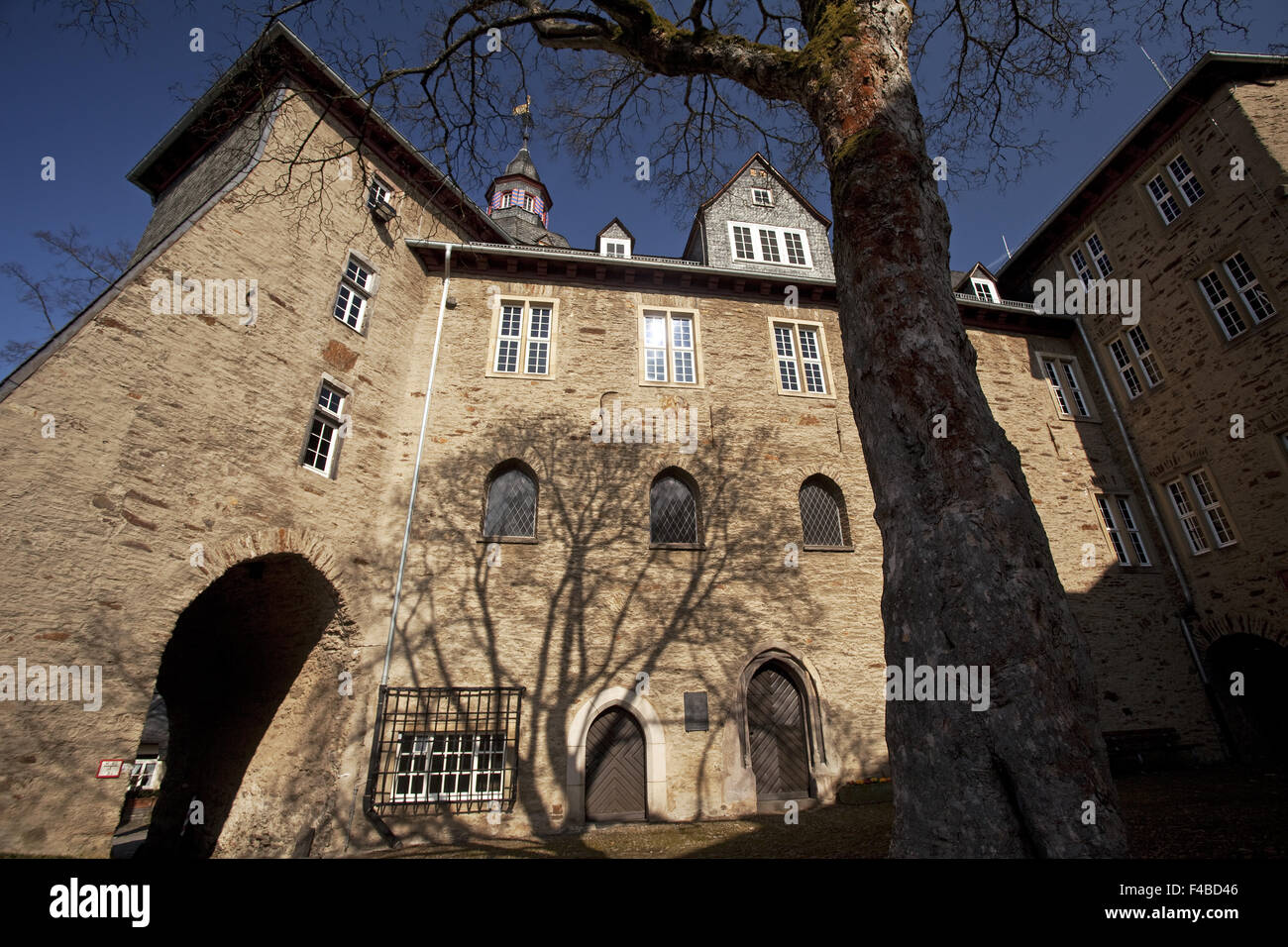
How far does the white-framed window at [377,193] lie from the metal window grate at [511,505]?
6.34m

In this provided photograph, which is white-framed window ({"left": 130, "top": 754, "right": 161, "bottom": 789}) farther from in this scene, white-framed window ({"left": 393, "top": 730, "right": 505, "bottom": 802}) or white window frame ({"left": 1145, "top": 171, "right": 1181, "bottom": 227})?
white window frame ({"left": 1145, "top": 171, "right": 1181, "bottom": 227})

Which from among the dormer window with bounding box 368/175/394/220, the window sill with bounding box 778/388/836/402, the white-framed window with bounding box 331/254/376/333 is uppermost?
the dormer window with bounding box 368/175/394/220

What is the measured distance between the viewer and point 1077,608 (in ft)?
41.1

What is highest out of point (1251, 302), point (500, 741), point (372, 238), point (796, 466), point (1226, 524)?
point (372, 238)

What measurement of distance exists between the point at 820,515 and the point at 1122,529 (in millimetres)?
7948

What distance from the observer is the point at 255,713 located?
9617 millimetres

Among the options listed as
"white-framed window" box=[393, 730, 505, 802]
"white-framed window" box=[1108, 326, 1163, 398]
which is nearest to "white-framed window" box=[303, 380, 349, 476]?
"white-framed window" box=[393, 730, 505, 802]

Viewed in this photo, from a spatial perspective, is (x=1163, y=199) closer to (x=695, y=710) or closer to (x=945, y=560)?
(x=695, y=710)

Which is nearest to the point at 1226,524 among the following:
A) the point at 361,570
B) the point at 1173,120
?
the point at 1173,120

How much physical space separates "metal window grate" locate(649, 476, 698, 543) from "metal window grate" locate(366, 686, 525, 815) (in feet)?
13.1

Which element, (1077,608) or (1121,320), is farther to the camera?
(1121,320)

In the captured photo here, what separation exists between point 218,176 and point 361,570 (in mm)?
8222

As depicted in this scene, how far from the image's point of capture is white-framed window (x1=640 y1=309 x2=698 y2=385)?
41.9ft

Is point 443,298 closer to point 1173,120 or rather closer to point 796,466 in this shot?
point 796,466
